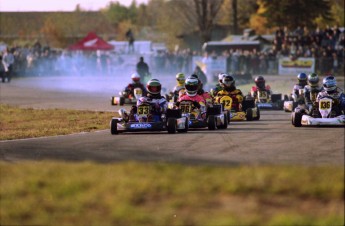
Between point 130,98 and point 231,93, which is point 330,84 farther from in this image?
point 130,98

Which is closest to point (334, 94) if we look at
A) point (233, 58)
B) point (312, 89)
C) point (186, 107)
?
point (186, 107)

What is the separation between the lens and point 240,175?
38.7 feet

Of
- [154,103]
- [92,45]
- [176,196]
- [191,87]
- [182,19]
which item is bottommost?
[176,196]

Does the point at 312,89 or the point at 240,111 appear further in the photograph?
the point at 312,89

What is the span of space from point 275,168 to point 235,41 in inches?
2167

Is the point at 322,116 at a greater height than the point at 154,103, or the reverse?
the point at 154,103

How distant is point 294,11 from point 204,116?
4969 centimetres

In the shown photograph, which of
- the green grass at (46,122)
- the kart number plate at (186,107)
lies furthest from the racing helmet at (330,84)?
the green grass at (46,122)

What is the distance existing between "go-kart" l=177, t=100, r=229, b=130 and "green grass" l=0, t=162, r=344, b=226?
8.27 m

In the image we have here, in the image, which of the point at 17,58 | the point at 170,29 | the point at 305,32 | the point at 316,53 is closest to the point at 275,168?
the point at 316,53

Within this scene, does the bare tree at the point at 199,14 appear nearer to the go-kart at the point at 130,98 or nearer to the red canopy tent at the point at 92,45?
the red canopy tent at the point at 92,45

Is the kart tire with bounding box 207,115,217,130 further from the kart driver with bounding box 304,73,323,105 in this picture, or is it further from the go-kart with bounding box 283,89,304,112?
the go-kart with bounding box 283,89,304,112

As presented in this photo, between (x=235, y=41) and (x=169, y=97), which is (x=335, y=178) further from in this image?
(x=235, y=41)

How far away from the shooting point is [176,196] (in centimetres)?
1088
